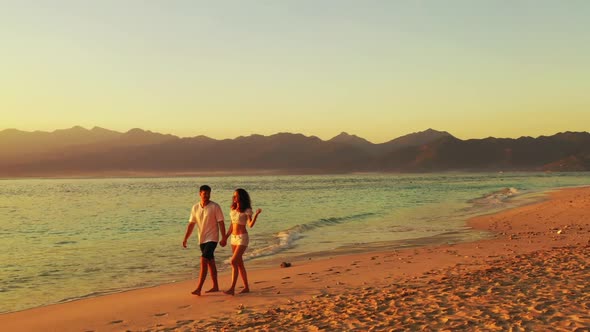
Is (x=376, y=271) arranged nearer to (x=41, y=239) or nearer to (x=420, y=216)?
(x=41, y=239)

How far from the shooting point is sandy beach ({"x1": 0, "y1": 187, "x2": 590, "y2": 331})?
7.25 metres

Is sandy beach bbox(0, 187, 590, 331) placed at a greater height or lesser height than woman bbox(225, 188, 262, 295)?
lesser

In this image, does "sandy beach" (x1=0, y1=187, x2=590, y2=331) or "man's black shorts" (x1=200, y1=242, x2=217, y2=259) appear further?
"man's black shorts" (x1=200, y1=242, x2=217, y2=259)

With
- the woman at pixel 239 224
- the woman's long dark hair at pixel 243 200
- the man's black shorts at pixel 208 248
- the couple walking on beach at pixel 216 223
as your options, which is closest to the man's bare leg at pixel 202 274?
the couple walking on beach at pixel 216 223

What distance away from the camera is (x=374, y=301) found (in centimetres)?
847

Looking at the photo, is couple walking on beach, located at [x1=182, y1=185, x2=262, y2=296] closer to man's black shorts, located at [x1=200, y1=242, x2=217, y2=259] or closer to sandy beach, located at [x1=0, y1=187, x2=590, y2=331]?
man's black shorts, located at [x1=200, y1=242, x2=217, y2=259]

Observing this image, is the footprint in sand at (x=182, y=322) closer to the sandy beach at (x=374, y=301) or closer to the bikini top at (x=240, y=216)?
the sandy beach at (x=374, y=301)

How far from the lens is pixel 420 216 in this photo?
101 feet

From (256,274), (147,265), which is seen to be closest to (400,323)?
(256,274)

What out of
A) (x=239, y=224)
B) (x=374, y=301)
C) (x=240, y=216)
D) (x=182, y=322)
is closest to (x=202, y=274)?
(x=239, y=224)

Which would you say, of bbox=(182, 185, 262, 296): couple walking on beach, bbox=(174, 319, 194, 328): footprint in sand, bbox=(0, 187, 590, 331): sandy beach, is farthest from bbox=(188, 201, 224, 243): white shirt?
bbox=(174, 319, 194, 328): footprint in sand

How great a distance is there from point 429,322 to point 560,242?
35.3 feet

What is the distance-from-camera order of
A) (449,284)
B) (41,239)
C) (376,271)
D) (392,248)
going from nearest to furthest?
(449,284), (376,271), (392,248), (41,239)

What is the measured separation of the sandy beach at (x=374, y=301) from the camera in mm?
7246
